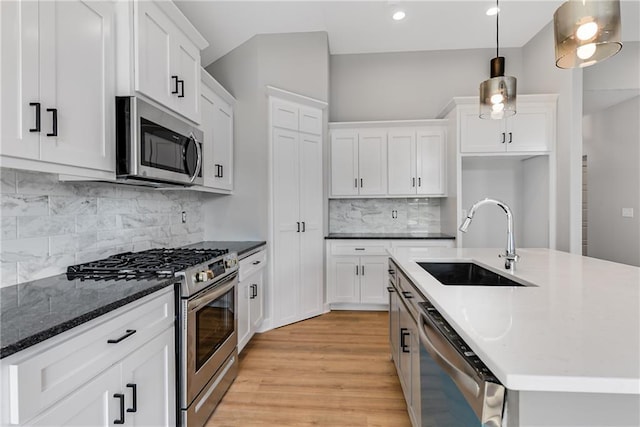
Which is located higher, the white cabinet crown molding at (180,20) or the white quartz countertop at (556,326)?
the white cabinet crown molding at (180,20)

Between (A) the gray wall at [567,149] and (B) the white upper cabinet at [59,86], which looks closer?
(B) the white upper cabinet at [59,86]

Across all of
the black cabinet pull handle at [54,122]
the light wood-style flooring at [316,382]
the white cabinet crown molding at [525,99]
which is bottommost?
the light wood-style flooring at [316,382]

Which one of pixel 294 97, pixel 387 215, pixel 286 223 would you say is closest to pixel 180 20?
Result: pixel 294 97

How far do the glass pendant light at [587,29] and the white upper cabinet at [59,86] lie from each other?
2032mm

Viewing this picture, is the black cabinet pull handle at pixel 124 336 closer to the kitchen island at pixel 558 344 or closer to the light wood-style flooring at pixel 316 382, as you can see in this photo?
the light wood-style flooring at pixel 316 382

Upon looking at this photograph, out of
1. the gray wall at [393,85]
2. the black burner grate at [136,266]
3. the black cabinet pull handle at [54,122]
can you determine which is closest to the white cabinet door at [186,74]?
the black cabinet pull handle at [54,122]

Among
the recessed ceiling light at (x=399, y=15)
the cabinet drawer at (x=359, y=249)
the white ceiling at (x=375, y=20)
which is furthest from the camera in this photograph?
the cabinet drawer at (x=359, y=249)


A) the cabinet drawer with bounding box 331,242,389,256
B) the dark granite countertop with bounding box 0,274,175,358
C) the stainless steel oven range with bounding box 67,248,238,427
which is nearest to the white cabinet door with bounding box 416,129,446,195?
the cabinet drawer with bounding box 331,242,389,256

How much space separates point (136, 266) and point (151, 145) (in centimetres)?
66

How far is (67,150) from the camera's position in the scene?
1.34 m

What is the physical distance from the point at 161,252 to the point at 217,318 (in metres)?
0.61

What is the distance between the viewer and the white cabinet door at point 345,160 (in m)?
4.17

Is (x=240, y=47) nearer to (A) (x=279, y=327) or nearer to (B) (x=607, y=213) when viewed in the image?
(A) (x=279, y=327)

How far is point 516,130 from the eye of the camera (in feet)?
11.9
